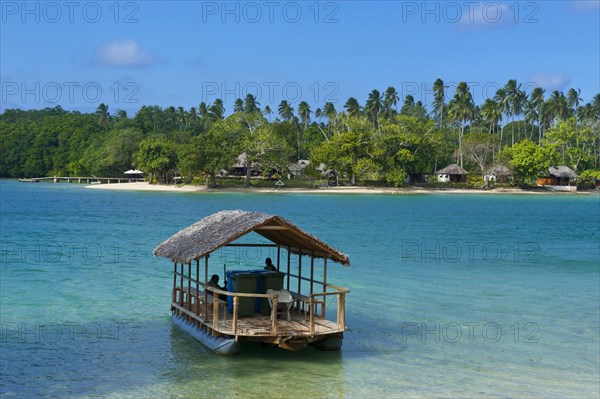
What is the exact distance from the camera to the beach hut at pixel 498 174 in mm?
107125

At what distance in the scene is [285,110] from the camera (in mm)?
162000

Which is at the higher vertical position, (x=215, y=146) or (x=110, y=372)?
(x=215, y=146)

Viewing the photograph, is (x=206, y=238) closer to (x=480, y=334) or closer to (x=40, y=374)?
(x=40, y=374)

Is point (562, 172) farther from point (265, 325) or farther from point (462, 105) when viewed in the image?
point (265, 325)

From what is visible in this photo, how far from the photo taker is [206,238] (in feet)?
54.1

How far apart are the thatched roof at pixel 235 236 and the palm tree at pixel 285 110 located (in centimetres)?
14470

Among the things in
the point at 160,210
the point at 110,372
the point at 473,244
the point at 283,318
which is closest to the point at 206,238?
the point at 283,318

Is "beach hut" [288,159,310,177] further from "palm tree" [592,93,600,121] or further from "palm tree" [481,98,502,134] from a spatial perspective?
"palm tree" [592,93,600,121]

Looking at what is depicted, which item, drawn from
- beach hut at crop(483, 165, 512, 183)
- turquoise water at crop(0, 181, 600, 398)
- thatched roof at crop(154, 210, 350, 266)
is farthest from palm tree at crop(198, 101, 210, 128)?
thatched roof at crop(154, 210, 350, 266)

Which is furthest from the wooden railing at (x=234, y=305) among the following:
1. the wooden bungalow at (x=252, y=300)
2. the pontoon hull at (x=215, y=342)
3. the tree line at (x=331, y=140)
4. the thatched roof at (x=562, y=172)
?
the thatched roof at (x=562, y=172)

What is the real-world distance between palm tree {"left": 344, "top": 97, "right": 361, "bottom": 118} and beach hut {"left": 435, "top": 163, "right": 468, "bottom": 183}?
30965mm

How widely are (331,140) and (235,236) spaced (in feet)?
294

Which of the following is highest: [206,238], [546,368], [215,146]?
[215,146]

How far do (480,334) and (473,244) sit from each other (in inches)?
995
